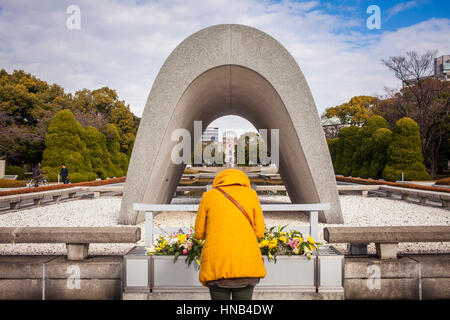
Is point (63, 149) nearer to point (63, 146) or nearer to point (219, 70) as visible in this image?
point (63, 146)

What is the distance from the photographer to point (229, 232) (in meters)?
2.29

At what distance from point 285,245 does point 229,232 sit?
154cm

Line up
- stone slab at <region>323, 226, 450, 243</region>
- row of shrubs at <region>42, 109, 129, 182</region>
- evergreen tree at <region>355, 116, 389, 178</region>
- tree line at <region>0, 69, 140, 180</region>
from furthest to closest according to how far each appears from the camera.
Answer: evergreen tree at <region>355, 116, 389, 178</region>, tree line at <region>0, 69, 140, 180</region>, row of shrubs at <region>42, 109, 129, 182</region>, stone slab at <region>323, 226, 450, 243</region>

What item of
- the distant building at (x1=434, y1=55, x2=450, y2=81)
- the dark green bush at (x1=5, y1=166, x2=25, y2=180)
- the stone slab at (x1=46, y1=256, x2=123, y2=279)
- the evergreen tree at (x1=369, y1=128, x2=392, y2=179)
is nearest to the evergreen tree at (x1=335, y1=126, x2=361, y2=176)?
the evergreen tree at (x1=369, y1=128, x2=392, y2=179)

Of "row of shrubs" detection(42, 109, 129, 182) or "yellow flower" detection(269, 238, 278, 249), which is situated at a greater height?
"row of shrubs" detection(42, 109, 129, 182)

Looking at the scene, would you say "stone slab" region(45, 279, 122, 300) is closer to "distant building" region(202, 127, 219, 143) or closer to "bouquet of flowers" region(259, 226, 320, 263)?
"bouquet of flowers" region(259, 226, 320, 263)

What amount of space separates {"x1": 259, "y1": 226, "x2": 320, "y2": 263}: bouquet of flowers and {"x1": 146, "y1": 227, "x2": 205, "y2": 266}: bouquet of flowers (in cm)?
73

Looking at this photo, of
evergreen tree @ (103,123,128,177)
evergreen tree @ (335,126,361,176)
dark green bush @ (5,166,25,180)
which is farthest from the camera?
evergreen tree @ (103,123,128,177)

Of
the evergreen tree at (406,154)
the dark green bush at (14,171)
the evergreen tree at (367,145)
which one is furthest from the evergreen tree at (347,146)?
the dark green bush at (14,171)

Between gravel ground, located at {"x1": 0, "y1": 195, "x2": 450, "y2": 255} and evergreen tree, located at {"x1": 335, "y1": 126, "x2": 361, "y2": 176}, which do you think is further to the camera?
evergreen tree, located at {"x1": 335, "y1": 126, "x2": 361, "y2": 176}

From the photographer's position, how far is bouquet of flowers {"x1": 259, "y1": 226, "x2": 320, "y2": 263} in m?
3.42

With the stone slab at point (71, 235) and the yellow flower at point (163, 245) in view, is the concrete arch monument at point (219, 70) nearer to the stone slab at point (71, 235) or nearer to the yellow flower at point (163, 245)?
the stone slab at point (71, 235)

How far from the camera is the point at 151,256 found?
11.3 ft
